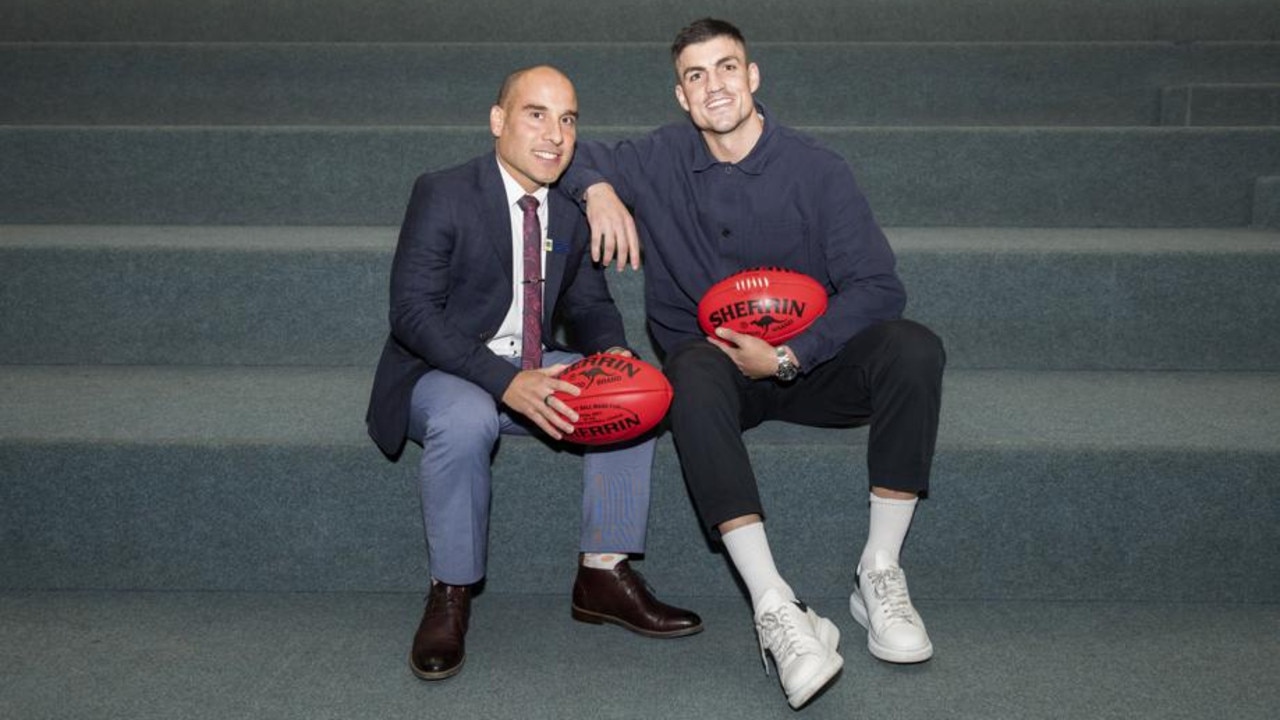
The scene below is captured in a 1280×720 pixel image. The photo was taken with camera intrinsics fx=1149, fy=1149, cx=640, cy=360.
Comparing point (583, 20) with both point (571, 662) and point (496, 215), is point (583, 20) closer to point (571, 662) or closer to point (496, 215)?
point (496, 215)

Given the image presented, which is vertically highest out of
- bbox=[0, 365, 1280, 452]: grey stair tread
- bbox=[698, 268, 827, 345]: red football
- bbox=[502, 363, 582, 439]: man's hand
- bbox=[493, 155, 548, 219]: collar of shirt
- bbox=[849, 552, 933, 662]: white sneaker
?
bbox=[493, 155, 548, 219]: collar of shirt

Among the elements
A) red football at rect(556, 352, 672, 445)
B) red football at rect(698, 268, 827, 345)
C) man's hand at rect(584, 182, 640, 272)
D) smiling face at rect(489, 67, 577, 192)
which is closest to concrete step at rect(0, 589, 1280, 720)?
red football at rect(556, 352, 672, 445)

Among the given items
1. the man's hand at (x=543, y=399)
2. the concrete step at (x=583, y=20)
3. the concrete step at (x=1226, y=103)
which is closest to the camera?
the man's hand at (x=543, y=399)

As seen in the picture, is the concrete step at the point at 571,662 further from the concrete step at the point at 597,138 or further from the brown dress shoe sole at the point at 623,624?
the concrete step at the point at 597,138

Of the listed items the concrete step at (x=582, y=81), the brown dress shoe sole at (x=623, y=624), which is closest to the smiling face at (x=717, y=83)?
the brown dress shoe sole at (x=623, y=624)

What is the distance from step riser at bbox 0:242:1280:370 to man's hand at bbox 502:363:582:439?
0.70 metres

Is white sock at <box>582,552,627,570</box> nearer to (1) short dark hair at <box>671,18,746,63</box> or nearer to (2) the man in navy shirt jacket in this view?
(2) the man in navy shirt jacket

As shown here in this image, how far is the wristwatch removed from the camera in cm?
192

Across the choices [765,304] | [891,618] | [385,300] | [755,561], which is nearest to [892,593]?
[891,618]

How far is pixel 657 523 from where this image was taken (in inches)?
81.0

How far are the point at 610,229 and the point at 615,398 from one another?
396 mm

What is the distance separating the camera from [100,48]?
10.5 ft

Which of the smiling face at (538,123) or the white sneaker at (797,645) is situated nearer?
the white sneaker at (797,645)

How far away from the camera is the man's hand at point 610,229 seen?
6.57ft
